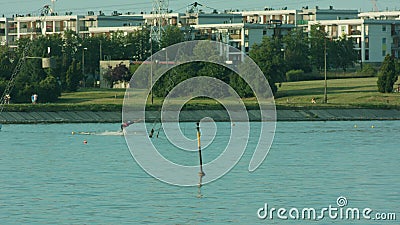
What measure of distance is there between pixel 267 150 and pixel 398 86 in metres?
57.0

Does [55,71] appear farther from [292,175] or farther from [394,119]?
[292,175]

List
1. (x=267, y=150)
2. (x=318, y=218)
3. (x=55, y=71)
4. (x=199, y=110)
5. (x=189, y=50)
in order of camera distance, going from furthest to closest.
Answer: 1. (x=189, y=50)
2. (x=55, y=71)
3. (x=199, y=110)
4. (x=267, y=150)
5. (x=318, y=218)

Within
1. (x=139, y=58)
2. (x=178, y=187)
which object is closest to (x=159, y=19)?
(x=139, y=58)

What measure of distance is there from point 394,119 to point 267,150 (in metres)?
Result: 40.1

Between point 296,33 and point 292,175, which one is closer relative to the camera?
point 292,175

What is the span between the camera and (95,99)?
113062mm

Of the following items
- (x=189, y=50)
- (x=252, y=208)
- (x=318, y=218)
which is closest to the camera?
(x=318, y=218)

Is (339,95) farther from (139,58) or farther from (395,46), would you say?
(395,46)

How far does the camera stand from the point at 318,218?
1244 inches

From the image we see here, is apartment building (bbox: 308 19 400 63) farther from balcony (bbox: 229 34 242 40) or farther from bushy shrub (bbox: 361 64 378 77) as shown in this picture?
bushy shrub (bbox: 361 64 378 77)

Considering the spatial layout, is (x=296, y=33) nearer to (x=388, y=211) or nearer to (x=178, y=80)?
(x=178, y=80)

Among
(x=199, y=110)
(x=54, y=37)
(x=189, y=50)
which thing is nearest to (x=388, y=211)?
(x=199, y=110)

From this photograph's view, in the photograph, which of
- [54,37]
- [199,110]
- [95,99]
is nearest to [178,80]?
[95,99]

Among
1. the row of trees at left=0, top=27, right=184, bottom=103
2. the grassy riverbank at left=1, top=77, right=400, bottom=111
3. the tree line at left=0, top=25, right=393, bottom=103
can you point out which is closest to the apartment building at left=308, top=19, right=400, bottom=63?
the tree line at left=0, top=25, right=393, bottom=103
